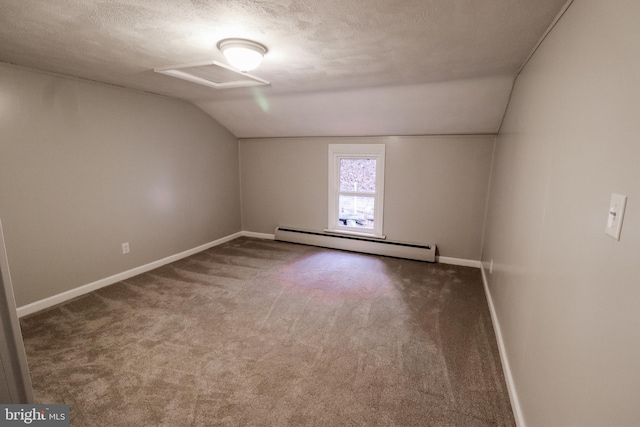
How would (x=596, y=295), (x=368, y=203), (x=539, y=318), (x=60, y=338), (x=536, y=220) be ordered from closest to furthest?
1. (x=596, y=295)
2. (x=539, y=318)
3. (x=536, y=220)
4. (x=60, y=338)
5. (x=368, y=203)

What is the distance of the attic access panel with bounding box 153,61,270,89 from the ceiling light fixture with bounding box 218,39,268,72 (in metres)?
0.41

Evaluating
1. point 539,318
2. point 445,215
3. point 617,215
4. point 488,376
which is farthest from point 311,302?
point 617,215

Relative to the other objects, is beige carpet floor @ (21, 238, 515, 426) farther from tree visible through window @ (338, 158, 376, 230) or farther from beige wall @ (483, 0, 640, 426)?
tree visible through window @ (338, 158, 376, 230)

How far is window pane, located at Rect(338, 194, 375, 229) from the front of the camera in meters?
4.48

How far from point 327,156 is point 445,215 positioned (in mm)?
1855

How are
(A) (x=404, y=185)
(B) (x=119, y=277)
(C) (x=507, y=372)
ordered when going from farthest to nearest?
(A) (x=404, y=185), (B) (x=119, y=277), (C) (x=507, y=372)

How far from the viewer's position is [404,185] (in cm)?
412

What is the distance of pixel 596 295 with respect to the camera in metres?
0.93

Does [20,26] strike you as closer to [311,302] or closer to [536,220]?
[311,302]

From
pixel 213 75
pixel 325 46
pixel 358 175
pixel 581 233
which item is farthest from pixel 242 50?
pixel 358 175

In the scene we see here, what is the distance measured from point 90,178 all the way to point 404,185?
3.64m
